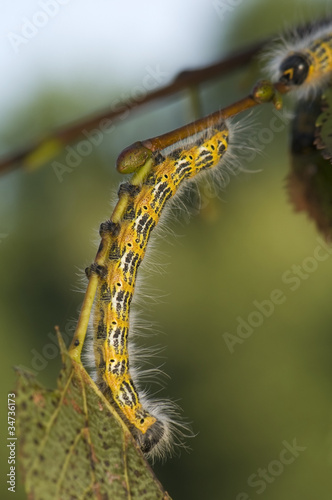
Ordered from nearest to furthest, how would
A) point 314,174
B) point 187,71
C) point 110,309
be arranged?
point 314,174 → point 110,309 → point 187,71

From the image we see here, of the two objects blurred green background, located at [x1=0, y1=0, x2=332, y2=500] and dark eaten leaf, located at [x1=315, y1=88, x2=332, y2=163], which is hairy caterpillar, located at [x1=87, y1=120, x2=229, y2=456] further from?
blurred green background, located at [x1=0, y1=0, x2=332, y2=500]

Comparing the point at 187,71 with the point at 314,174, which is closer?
the point at 314,174

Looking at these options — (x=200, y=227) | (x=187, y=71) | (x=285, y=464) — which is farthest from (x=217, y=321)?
(x=187, y=71)

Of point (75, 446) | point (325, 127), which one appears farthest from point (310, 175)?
point (75, 446)

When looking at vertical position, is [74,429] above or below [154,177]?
below

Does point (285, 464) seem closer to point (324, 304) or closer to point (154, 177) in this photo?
point (324, 304)

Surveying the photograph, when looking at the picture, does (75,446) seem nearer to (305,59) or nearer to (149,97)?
(149,97)

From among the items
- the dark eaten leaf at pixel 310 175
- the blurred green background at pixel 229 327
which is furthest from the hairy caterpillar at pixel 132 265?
the blurred green background at pixel 229 327
